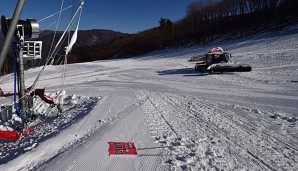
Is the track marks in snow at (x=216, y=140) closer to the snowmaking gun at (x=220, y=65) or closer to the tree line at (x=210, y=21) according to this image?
the snowmaking gun at (x=220, y=65)

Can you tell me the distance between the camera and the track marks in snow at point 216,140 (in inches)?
179

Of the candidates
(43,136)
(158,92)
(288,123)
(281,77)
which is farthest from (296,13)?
(43,136)

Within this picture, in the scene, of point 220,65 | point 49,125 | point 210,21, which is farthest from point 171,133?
point 210,21

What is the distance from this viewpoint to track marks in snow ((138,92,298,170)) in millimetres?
4551

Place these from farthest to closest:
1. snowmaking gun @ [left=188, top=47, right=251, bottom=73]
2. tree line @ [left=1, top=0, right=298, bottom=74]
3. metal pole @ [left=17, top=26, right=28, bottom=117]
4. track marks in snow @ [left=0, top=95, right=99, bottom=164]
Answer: tree line @ [left=1, top=0, right=298, bottom=74]
snowmaking gun @ [left=188, top=47, right=251, bottom=73]
metal pole @ [left=17, top=26, right=28, bottom=117]
track marks in snow @ [left=0, top=95, right=99, bottom=164]

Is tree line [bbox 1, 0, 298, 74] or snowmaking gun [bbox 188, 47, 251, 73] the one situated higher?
tree line [bbox 1, 0, 298, 74]

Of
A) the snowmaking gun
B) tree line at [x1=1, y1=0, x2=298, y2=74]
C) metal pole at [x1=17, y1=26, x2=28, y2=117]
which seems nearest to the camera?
metal pole at [x1=17, y1=26, x2=28, y2=117]

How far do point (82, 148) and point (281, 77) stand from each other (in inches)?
462

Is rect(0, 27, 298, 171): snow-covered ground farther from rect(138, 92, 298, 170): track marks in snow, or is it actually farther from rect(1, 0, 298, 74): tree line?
rect(1, 0, 298, 74): tree line

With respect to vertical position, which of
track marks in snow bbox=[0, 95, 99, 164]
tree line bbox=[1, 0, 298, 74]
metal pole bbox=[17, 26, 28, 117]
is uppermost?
tree line bbox=[1, 0, 298, 74]

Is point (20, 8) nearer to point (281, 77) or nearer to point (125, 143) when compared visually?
point (125, 143)

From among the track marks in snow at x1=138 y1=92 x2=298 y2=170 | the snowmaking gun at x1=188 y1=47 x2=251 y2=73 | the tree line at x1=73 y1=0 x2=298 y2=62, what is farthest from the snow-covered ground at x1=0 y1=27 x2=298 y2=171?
the tree line at x1=73 y1=0 x2=298 y2=62

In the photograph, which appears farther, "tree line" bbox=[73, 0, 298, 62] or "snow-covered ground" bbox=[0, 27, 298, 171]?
"tree line" bbox=[73, 0, 298, 62]

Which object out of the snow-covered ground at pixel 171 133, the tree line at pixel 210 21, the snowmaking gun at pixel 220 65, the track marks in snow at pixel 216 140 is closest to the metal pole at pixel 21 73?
the snow-covered ground at pixel 171 133
